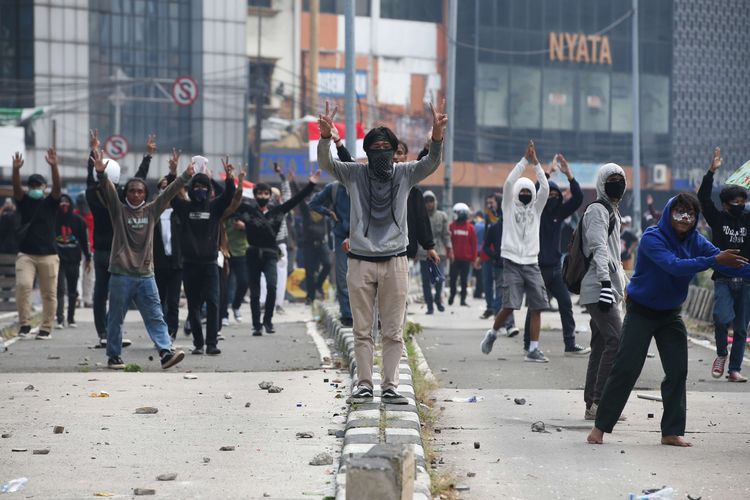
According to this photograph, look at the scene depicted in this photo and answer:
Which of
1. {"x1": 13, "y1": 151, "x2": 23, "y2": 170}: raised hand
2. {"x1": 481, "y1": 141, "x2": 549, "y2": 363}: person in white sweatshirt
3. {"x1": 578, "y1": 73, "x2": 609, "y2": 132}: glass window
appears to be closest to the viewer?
{"x1": 481, "y1": 141, "x2": 549, "y2": 363}: person in white sweatshirt

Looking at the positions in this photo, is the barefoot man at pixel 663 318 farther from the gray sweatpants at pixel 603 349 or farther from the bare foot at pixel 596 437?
the gray sweatpants at pixel 603 349

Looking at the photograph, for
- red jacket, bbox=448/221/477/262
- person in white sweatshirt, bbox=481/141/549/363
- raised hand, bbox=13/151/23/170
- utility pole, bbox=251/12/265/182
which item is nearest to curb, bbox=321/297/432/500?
person in white sweatshirt, bbox=481/141/549/363

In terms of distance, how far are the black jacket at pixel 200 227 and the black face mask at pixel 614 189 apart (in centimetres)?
469

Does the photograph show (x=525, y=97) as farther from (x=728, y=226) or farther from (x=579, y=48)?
(x=728, y=226)

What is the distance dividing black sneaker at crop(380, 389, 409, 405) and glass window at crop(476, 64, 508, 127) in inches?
1927

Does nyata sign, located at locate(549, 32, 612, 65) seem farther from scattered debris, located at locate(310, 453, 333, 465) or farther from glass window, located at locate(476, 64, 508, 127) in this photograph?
scattered debris, located at locate(310, 453, 333, 465)

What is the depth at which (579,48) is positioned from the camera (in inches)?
2340

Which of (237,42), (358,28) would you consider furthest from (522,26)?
(237,42)

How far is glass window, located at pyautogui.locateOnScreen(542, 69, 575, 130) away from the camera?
59406 mm

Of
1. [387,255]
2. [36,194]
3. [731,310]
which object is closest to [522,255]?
[731,310]

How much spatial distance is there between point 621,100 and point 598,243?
173ft

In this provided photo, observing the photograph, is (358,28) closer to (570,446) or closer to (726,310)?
(726,310)

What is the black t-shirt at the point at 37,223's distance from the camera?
594 inches

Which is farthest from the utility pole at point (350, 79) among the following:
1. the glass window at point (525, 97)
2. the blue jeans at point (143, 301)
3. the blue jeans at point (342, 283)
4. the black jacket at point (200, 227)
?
the glass window at point (525, 97)
